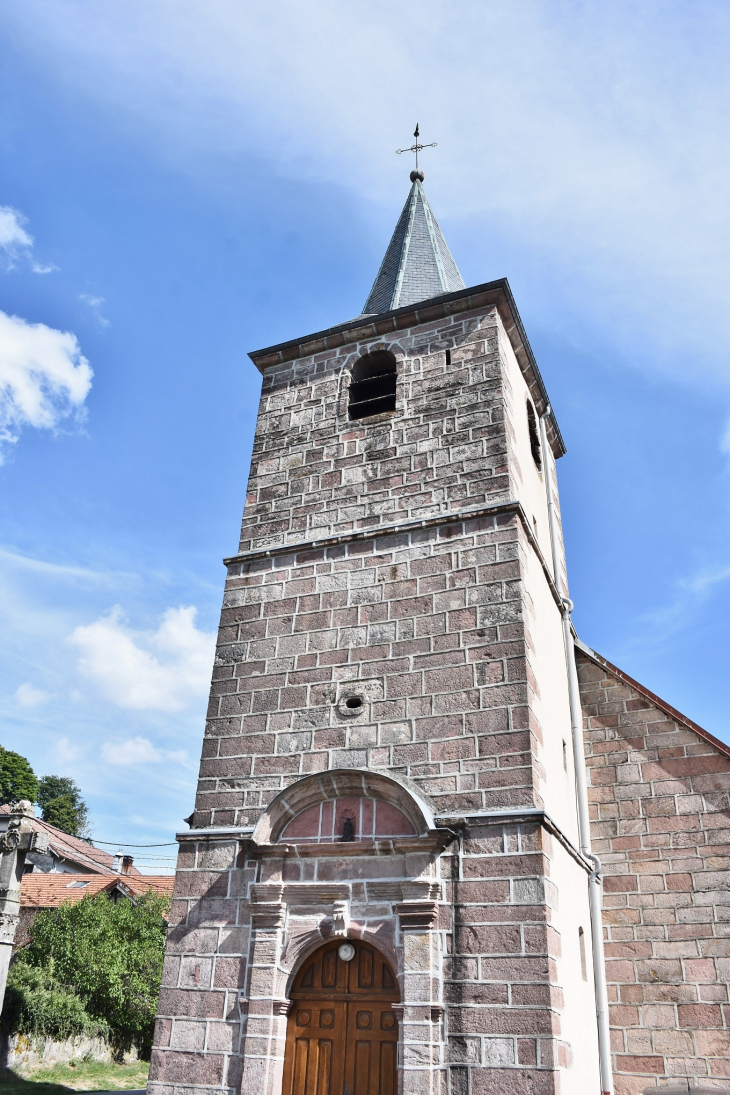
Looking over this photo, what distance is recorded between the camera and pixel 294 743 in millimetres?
7637

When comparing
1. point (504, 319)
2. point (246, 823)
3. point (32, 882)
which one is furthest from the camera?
point (32, 882)

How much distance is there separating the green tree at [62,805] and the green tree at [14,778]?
9.91 ft

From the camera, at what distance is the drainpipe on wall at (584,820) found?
7.56 meters

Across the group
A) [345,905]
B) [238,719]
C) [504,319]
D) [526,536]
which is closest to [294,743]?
[238,719]

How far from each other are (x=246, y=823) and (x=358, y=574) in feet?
8.45

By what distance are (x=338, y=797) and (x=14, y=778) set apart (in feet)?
126

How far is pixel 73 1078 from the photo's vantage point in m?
14.8

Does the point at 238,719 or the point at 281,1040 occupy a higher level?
the point at 238,719

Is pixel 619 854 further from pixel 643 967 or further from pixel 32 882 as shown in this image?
pixel 32 882

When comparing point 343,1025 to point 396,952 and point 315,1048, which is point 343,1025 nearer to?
point 315,1048

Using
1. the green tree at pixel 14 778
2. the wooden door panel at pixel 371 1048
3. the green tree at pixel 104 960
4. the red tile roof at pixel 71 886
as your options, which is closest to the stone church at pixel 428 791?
the wooden door panel at pixel 371 1048

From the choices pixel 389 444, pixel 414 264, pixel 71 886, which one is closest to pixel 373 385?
pixel 389 444

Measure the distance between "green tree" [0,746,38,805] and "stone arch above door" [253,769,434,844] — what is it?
3696 cm

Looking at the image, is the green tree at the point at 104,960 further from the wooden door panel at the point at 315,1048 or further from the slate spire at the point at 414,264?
the slate spire at the point at 414,264
